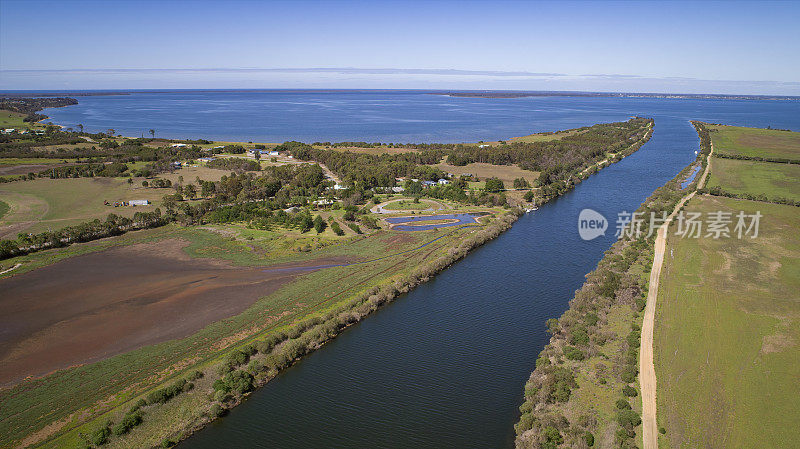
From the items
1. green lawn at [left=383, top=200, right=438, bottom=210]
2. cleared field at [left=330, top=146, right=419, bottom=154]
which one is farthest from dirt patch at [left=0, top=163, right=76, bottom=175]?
green lawn at [left=383, top=200, right=438, bottom=210]

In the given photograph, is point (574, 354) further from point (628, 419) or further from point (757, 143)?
point (757, 143)

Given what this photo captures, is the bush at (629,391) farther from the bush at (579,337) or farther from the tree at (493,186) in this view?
the tree at (493,186)

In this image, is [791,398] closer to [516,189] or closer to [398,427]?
[398,427]

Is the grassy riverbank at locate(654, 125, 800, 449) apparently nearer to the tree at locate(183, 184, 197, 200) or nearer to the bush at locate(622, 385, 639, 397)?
the bush at locate(622, 385, 639, 397)

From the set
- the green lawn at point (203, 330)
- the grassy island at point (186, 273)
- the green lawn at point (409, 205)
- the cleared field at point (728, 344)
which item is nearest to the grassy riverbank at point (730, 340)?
the cleared field at point (728, 344)

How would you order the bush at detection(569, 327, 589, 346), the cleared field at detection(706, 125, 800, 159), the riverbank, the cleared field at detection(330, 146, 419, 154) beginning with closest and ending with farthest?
the riverbank, the bush at detection(569, 327, 589, 346), the cleared field at detection(706, 125, 800, 159), the cleared field at detection(330, 146, 419, 154)
